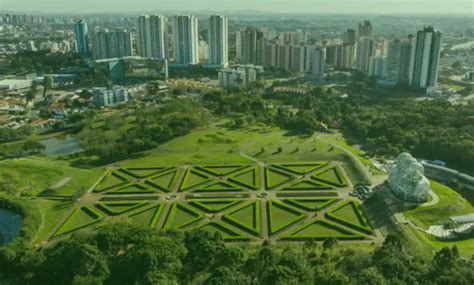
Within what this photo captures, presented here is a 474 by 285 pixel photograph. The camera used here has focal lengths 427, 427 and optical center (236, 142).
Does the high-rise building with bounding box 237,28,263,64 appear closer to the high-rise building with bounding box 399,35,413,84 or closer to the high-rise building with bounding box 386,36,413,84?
the high-rise building with bounding box 386,36,413,84

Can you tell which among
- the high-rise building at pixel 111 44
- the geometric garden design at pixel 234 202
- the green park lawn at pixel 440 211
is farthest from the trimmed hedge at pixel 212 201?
the high-rise building at pixel 111 44

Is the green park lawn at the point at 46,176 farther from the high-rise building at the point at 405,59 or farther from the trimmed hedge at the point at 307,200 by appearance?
the high-rise building at the point at 405,59

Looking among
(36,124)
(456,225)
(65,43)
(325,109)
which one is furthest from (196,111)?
(65,43)

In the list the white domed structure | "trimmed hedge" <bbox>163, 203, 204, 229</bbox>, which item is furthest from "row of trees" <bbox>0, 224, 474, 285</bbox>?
the white domed structure

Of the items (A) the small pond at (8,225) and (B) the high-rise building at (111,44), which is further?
(B) the high-rise building at (111,44)

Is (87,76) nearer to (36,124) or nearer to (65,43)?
(36,124)

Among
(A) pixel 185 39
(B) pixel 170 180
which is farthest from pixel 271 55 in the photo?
(B) pixel 170 180
